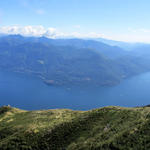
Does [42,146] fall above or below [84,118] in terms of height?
below

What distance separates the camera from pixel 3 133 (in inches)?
1292

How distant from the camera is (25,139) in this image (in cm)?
2648

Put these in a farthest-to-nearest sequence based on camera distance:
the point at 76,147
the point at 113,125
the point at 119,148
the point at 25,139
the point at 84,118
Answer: the point at 84,118 < the point at 25,139 < the point at 113,125 < the point at 76,147 < the point at 119,148

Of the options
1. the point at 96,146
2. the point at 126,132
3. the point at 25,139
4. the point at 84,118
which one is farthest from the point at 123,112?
the point at 25,139

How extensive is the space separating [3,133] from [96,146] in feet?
76.5

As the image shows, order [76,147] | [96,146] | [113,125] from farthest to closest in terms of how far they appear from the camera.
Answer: [113,125] → [76,147] → [96,146]

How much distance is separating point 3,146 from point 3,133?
25.4ft

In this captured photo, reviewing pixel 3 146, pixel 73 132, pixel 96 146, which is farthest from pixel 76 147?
pixel 3 146

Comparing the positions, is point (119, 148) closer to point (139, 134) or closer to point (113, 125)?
point (139, 134)

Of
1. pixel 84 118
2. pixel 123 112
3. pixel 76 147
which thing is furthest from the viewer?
pixel 84 118

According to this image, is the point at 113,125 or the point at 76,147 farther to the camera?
the point at 113,125

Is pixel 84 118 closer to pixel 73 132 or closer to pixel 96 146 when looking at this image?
pixel 73 132

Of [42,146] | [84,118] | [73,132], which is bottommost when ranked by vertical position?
[42,146]

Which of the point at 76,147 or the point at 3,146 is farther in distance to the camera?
the point at 3,146
